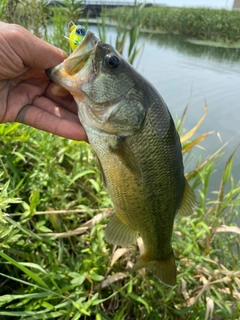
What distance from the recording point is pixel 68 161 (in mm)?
2893

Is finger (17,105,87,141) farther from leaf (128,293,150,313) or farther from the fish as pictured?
leaf (128,293,150,313)

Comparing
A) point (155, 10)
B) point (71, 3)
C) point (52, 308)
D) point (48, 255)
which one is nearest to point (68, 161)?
point (48, 255)

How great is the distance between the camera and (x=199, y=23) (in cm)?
1739

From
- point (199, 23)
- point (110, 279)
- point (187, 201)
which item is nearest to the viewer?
point (187, 201)

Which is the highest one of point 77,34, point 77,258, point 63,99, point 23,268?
point 77,34

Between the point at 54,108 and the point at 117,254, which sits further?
the point at 117,254

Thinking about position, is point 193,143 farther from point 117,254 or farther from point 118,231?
point 118,231

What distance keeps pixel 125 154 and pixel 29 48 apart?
76cm

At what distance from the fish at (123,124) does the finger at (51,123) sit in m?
0.24

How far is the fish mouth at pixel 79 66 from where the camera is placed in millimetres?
1447

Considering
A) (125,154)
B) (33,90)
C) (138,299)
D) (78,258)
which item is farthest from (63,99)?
(138,299)

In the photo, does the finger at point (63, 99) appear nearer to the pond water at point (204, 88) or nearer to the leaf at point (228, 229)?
the leaf at point (228, 229)

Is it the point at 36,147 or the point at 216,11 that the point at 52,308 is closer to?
the point at 36,147

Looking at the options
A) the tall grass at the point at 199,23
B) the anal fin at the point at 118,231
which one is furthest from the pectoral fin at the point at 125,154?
the tall grass at the point at 199,23
